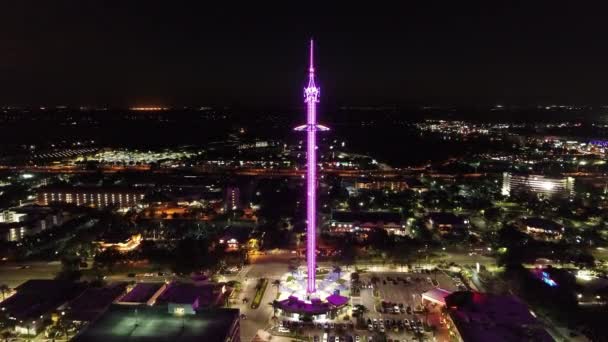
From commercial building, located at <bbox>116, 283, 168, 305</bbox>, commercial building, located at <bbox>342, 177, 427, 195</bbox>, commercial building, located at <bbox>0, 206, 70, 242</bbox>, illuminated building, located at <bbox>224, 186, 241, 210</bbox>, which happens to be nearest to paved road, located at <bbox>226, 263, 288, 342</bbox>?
commercial building, located at <bbox>116, 283, 168, 305</bbox>

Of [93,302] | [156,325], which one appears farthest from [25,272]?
[156,325]

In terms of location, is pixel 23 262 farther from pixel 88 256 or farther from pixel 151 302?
pixel 151 302

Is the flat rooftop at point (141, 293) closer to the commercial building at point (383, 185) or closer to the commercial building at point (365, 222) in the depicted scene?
the commercial building at point (365, 222)

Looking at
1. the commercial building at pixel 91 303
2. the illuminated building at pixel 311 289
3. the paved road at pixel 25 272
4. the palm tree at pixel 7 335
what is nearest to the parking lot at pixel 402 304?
the illuminated building at pixel 311 289

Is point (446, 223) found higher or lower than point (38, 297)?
higher

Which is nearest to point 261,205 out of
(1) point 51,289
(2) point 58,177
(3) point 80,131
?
(1) point 51,289

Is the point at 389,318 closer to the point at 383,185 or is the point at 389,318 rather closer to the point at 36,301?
the point at 36,301
